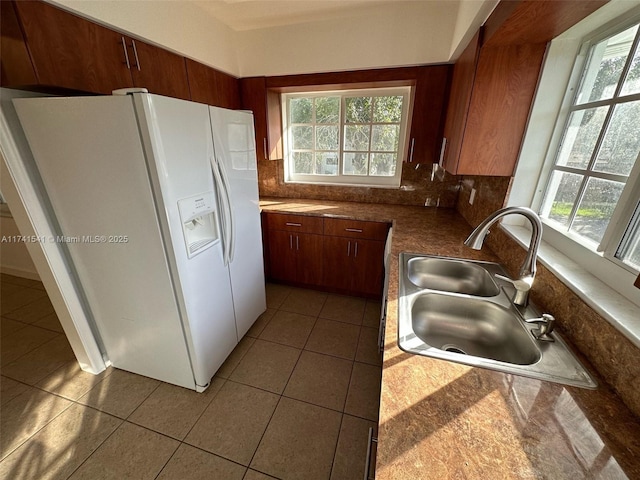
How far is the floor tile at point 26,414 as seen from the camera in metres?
1.36

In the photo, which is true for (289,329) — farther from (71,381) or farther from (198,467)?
(71,381)

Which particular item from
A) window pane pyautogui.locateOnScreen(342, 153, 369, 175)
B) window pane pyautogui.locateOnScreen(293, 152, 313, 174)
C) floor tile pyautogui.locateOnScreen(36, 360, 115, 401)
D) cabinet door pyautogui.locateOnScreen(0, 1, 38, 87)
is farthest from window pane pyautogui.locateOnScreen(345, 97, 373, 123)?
floor tile pyautogui.locateOnScreen(36, 360, 115, 401)

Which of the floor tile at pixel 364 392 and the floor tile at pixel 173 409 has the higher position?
the floor tile at pixel 364 392

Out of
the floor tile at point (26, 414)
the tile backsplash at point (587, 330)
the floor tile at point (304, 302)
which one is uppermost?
the tile backsplash at point (587, 330)

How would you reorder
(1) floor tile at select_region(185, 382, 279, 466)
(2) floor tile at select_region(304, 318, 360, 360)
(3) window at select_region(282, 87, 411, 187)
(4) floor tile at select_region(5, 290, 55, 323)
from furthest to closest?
(3) window at select_region(282, 87, 411, 187)
(4) floor tile at select_region(5, 290, 55, 323)
(2) floor tile at select_region(304, 318, 360, 360)
(1) floor tile at select_region(185, 382, 279, 466)

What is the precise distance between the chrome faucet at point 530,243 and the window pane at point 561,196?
16.9 inches

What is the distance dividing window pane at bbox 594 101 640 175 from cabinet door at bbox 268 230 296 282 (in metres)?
2.06

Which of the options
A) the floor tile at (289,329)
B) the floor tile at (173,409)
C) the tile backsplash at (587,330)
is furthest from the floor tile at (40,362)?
the tile backsplash at (587,330)

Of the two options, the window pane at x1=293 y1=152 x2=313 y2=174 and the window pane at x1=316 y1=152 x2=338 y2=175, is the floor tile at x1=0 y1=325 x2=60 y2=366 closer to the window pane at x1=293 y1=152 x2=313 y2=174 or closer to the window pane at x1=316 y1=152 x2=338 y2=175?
the window pane at x1=293 y1=152 x2=313 y2=174

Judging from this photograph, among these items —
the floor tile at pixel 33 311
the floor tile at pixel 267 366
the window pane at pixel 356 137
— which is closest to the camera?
the floor tile at pixel 267 366

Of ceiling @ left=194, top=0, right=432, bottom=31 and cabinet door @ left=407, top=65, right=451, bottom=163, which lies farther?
cabinet door @ left=407, top=65, right=451, bottom=163

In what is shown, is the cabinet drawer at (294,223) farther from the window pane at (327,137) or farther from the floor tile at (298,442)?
the floor tile at (298,442)

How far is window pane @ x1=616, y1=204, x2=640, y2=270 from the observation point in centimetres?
88

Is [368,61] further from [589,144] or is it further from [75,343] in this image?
[75,343]
